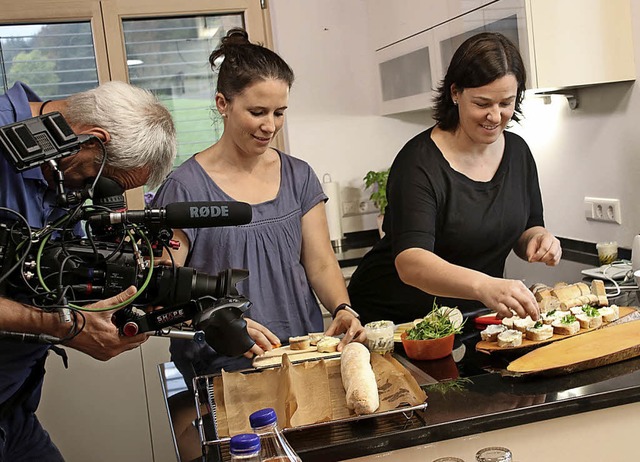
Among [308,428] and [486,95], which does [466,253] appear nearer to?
[486,95]

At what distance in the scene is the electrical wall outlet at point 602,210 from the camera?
2582mm

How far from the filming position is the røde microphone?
3.66ft

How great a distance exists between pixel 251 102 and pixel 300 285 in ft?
1.46

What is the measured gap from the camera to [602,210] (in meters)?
2.66

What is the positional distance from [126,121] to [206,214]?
0.36m

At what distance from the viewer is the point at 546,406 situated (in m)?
1.26

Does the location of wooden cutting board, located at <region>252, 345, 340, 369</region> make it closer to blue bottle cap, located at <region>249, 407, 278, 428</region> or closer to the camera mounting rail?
the camera mounting rail

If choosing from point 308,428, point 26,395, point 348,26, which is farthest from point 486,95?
point 348,26

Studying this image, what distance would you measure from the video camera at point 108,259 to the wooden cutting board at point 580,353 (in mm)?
508

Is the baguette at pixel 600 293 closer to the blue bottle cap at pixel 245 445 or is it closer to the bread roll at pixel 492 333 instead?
the bread roll at pixel 492 333

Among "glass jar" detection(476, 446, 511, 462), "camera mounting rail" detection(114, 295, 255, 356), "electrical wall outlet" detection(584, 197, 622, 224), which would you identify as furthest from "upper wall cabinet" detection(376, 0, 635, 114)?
"glass jar" detection(476, 446, 511, 462)

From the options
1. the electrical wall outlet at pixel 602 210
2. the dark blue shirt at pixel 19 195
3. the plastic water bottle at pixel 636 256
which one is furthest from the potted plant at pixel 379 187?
the dark blue shirt at pixel 19 195

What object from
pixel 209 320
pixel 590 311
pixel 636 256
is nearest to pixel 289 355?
pixel 209 320

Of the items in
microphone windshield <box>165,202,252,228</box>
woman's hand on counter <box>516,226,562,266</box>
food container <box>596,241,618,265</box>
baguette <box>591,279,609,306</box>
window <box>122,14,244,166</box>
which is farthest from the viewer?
window <box>122,14,244,166</box>
